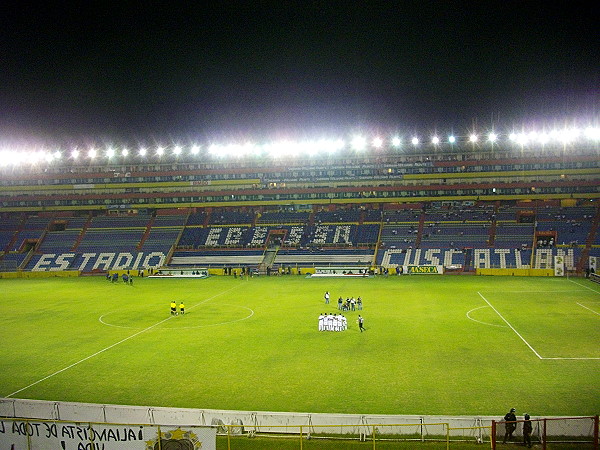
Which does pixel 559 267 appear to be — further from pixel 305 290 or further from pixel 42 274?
pixel 42 274

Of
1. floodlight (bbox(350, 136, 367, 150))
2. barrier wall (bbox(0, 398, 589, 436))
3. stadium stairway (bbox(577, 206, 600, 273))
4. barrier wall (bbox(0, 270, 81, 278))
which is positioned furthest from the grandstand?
barrier wall (bbox(0, 398, 589, 436))

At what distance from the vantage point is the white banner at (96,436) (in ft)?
36.9

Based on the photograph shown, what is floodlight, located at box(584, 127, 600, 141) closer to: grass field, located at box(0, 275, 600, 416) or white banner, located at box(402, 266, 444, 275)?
white banner, located at box(402, 266, 444, 275)

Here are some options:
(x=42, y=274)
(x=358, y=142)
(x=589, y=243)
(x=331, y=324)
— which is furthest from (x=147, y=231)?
(x=589, y=243)

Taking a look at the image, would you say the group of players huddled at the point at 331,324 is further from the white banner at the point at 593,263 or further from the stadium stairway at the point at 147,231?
the stadium stairway at the point at 147,231

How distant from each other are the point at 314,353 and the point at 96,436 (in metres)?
13.4

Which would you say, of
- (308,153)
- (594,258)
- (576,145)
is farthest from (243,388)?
(576,145)

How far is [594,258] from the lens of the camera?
56.6 m

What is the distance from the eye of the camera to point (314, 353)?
2366 centimetres

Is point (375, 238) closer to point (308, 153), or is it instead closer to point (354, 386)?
point (308, 153)

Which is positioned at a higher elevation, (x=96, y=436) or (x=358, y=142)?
(x=358, y=142)

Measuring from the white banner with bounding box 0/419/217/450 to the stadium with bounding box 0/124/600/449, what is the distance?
0.18ft

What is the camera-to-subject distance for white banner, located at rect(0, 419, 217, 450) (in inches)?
442

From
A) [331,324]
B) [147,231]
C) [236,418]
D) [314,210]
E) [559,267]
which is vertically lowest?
[559,267]
